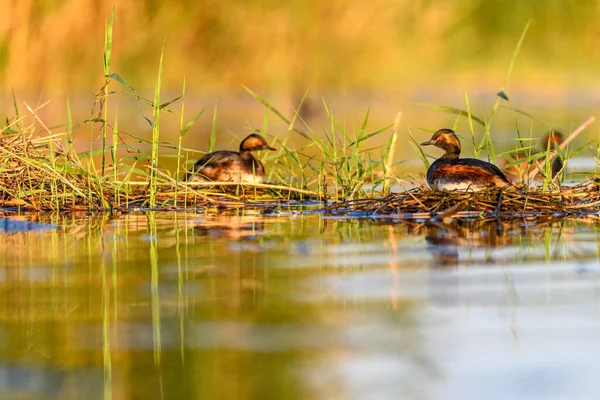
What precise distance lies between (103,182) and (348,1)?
1342 centimetres

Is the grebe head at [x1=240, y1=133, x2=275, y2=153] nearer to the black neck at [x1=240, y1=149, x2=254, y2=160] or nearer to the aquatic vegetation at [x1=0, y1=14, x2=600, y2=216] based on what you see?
the black neck at [x1=240, y1=149, x2=254, y2=160]

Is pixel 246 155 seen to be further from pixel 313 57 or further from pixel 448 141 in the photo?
pixel 313 57

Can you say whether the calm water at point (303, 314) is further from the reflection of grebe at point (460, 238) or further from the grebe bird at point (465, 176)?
the grebe bird at point (465, 176)

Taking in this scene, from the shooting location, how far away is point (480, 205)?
24.9 feet

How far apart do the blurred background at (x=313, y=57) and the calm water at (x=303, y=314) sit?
9.12 metres

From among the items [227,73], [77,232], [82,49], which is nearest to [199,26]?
[227,73]

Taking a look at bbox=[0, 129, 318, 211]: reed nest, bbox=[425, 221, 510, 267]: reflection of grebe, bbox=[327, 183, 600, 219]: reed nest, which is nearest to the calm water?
bbox=[425, 221, 510, 267]: reflection of grebe

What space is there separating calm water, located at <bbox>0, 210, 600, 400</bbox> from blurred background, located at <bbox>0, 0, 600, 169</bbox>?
9.12 meters

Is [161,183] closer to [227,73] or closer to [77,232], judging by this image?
[77,232]

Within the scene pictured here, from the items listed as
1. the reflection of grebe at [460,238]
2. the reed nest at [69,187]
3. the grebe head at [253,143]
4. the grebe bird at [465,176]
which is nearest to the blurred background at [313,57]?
the grebe head at [253,143]

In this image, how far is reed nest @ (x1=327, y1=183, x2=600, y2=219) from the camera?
24.5ft

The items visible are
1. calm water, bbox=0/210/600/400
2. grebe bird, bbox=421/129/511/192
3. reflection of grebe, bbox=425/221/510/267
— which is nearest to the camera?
calm water, bbox=0/210/600/400

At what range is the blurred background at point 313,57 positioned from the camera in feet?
58.8

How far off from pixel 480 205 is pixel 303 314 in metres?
3.37
